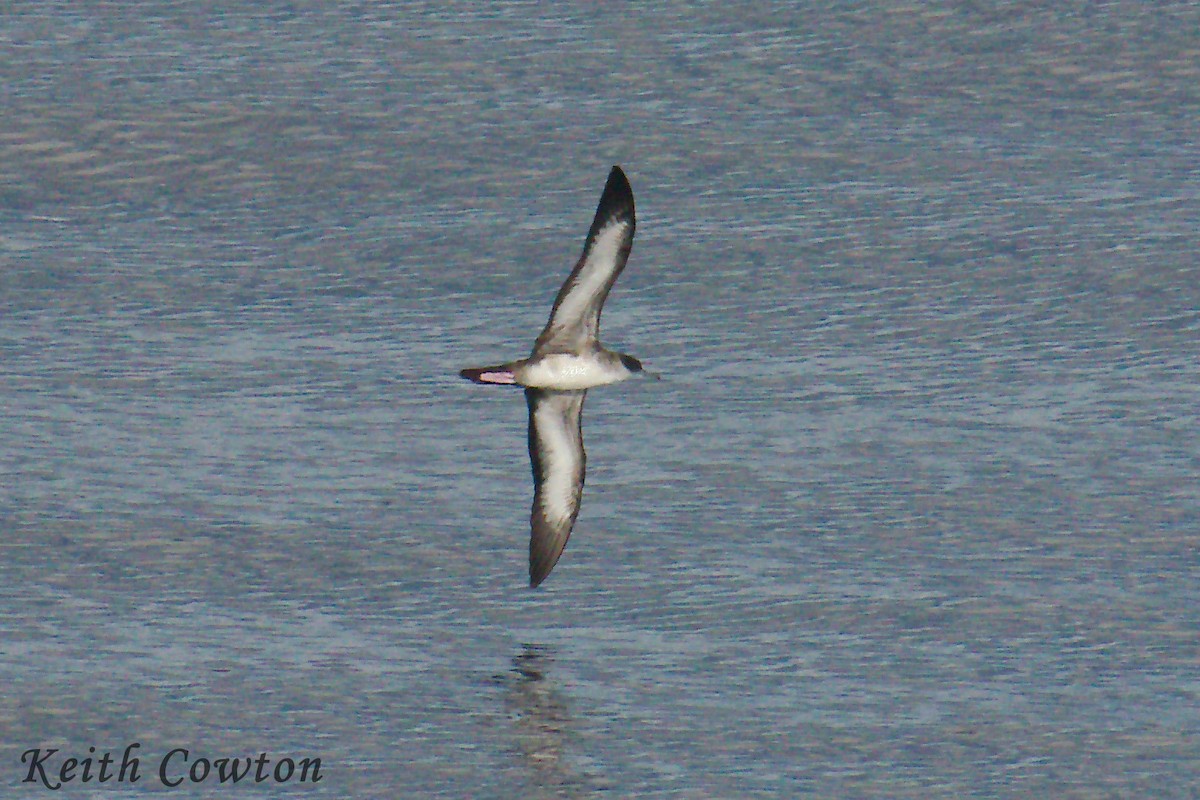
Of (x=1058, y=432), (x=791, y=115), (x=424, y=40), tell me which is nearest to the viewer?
(x=1058, y=432)

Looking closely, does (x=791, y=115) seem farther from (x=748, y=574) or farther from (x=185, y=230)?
(x=748, y=574)

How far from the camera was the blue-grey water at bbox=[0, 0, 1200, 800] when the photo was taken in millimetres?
20375

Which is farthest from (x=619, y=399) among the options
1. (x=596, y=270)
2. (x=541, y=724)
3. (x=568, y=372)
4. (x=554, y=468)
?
(x=541, y=724)

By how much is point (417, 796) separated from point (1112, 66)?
20.9 metres

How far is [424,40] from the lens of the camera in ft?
125

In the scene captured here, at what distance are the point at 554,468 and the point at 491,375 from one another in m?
1.58

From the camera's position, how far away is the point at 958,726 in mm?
20312

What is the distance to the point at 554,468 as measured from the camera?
22094 mm

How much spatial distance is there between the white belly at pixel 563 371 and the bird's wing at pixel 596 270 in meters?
0.10

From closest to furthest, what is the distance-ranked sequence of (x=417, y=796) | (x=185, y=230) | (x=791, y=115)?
1. (x=417, y=796)
2. (x=185, y=230)
3. (x=791, y=115)

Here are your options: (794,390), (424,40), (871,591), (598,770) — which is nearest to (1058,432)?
(794,390)

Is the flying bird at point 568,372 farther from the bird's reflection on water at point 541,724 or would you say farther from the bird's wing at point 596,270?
the bird's reflection on water at point 541,724

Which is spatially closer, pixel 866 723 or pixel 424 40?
pixel 866 723

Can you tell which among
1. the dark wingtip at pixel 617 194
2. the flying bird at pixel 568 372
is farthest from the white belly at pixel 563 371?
the dark wingtip at pixel 617 194
